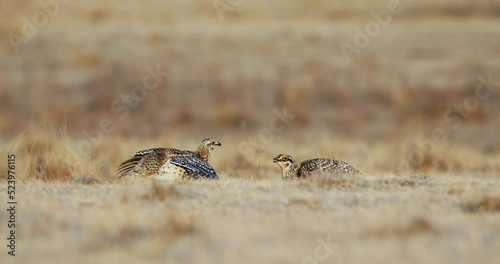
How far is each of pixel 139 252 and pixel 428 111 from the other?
17.9m

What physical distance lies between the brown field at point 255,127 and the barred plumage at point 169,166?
0.41 meters

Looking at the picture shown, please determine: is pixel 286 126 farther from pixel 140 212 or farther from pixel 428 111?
pixel 140 212

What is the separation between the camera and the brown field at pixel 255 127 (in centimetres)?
921

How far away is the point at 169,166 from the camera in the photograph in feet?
42.8

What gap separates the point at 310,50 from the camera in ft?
96.9

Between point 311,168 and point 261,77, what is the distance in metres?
14.3

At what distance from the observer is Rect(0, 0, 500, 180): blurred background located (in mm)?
22688

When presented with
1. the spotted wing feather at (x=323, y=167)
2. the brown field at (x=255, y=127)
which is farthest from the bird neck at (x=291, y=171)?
the brown field at (x=255, y=127)

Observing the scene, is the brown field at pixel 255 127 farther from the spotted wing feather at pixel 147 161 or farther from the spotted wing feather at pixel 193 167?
the spotted wing feather at pixel 147 161

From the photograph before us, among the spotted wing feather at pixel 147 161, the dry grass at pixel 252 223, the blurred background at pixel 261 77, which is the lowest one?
the dry grass at pixel 252 223

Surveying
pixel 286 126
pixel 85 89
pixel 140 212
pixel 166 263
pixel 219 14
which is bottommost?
pixel 166 263

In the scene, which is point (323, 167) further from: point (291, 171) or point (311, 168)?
point (291, 171)

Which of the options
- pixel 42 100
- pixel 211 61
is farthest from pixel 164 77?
pixel 42 100

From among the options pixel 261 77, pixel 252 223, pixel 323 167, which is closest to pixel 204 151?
pixel 323 167
